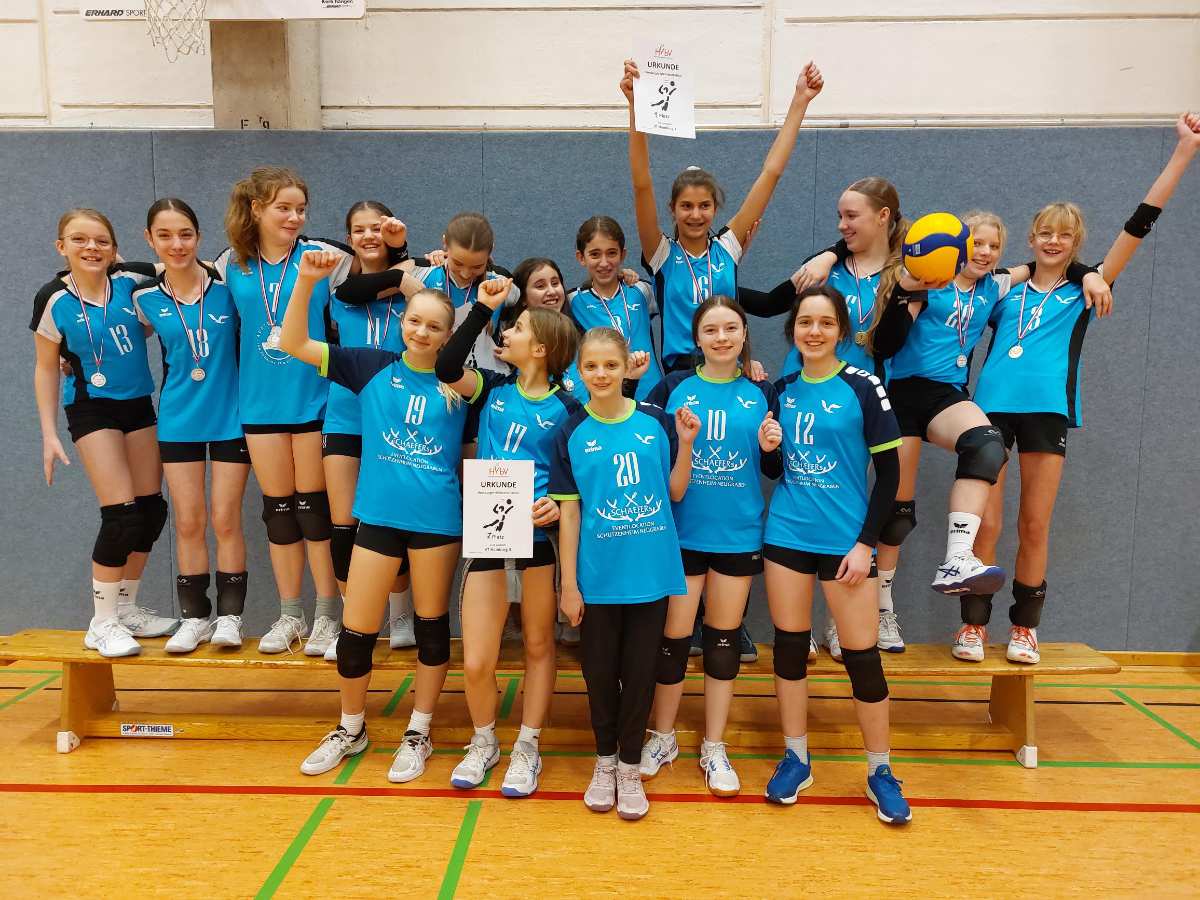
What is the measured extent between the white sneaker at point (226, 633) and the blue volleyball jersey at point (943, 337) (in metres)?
2.97

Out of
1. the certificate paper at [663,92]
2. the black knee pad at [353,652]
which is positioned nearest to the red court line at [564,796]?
the black knee pad at [353,652]

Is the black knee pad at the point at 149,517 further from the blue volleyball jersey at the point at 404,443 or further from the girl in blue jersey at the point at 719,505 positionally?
the girl in blue jersey at the point at 719,505

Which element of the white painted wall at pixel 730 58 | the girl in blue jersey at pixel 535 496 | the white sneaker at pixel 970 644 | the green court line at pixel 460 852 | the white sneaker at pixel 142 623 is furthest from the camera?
the white painted wall at pixel 730 58

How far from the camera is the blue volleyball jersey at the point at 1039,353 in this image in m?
3.42

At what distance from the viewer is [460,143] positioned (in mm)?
4148

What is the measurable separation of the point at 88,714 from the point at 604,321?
2.76 m

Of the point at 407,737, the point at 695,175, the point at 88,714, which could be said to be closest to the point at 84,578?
the point at 88,714

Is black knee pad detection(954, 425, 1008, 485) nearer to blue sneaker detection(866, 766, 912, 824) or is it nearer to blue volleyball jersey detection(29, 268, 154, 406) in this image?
blue sneaker detection(866, 766, 912, 824)

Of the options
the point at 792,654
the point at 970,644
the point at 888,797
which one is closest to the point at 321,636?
the point at 792,654

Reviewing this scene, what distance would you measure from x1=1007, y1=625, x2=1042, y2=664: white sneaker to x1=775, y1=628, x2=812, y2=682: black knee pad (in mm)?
1018

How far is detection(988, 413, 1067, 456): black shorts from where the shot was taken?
135 inches

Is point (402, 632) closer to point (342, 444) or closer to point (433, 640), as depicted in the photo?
point (433, 640)

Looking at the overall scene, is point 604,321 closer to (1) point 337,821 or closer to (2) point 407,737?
(2) point 407,737

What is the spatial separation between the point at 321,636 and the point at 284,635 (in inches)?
6.4
